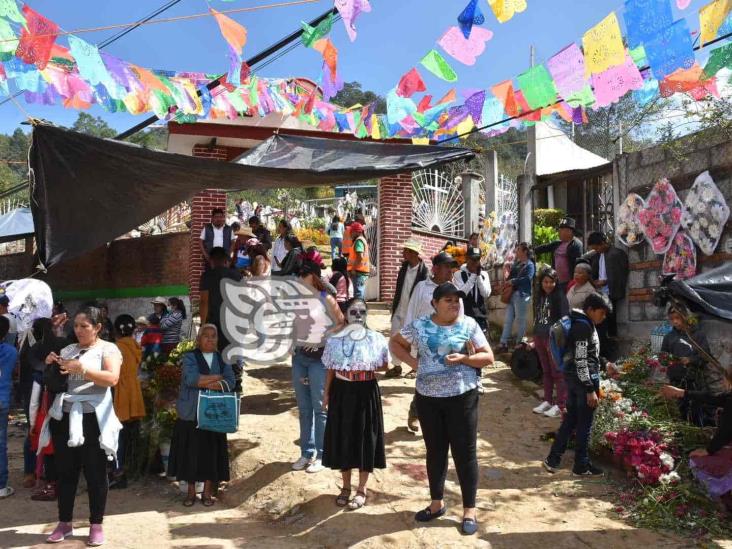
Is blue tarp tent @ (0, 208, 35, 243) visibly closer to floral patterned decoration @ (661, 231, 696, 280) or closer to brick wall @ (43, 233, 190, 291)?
brick wall @ (43, 233, 190, 291)

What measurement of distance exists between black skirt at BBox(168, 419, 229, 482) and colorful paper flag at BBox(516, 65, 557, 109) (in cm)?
412

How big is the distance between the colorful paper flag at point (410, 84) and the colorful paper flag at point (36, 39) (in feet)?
10.7

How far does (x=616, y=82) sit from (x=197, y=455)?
4.69 meters

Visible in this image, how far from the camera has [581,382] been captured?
4941mm

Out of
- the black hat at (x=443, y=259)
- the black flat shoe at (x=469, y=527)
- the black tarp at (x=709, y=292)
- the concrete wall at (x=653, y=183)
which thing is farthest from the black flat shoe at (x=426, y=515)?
the concrete wall at (x=653, y=183)

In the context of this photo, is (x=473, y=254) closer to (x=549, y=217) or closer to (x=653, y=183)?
(x=653, y=183)

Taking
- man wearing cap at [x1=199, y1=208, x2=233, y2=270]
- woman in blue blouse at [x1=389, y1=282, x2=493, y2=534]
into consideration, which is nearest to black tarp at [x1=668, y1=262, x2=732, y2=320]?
woman in blue blouse at [x1=389, y1=282, x2=493, y2=534]

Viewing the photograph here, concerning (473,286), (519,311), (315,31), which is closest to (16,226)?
(315,31)

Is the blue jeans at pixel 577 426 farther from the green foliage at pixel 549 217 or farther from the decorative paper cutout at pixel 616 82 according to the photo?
Answer: the green foliage at pixel 549 217


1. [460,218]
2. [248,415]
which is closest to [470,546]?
[248,415]

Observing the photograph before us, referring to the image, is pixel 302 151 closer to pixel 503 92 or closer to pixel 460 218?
pixel 503 92

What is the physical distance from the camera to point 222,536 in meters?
4.32

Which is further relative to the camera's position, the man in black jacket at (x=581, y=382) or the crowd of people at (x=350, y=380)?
the man in black jacket at (x=581, y=382)

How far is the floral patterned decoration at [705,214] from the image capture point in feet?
19.1
